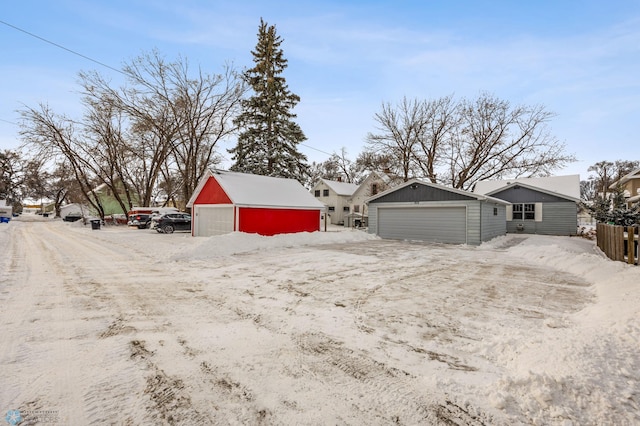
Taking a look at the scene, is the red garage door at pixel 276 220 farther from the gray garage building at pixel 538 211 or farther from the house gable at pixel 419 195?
the gray garage building at pixel 538 211

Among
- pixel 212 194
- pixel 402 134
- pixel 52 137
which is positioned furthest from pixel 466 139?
pixel 52 137

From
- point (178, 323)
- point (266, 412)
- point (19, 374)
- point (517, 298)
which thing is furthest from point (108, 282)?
point (517, 298)

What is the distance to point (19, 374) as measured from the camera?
2658mm

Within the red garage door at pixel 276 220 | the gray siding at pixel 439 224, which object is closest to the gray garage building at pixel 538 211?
the gray siding at pixel 439 224

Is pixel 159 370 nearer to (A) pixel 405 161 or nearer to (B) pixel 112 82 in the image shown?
(A) pixel 405 161

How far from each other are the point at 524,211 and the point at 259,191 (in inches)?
704

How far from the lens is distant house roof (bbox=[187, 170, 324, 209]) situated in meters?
15.9

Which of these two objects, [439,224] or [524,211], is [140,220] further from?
[524,211]

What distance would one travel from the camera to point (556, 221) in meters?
19.5

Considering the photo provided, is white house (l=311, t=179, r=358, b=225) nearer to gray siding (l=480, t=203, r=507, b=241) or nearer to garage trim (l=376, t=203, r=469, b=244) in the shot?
garage trim (l=376, t=203, r=469, b=244)

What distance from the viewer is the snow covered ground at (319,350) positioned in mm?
2244

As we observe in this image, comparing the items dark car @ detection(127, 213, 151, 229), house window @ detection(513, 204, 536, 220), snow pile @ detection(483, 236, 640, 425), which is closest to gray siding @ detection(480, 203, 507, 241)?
house window @ detection(513, 204, 536, 220)

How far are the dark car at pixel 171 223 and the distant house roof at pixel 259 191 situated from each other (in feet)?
9.73

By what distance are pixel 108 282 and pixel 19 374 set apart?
4.16 meters
